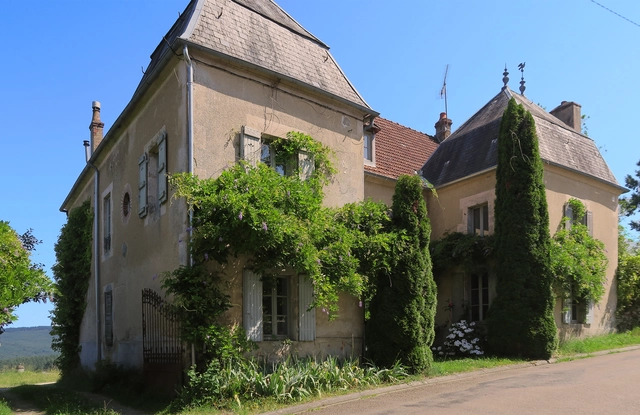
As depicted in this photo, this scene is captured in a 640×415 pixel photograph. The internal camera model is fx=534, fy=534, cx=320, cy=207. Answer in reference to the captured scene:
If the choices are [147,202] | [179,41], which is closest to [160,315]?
[147,202]

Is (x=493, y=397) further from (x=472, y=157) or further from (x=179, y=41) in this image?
(x=472, y=157)

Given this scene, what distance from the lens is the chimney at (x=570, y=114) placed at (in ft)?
60.2

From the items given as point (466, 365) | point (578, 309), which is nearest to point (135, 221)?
point (466, 365)

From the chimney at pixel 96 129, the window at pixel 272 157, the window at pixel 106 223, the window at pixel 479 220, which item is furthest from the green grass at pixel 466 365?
the chimney at pixel 96 129

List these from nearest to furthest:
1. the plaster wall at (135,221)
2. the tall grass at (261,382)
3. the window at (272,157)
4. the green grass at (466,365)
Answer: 1. the tall grass at (261,382)
2. the plaster wall at (135,221)
3. the window at (272,157)
4. the green grass at (466,365)

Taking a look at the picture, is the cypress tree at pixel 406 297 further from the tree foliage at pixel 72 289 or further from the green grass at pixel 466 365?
the tree foliage at pixel 72 289

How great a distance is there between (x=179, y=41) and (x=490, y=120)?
429 inches

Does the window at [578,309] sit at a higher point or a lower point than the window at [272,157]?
lower

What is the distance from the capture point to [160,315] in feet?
32.3

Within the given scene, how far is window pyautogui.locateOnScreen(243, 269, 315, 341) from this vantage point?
946cm

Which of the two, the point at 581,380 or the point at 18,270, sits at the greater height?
the point at 18,270

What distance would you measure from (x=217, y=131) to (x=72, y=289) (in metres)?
9.28

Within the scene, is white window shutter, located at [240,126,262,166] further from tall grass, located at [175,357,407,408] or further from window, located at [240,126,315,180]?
tall grass, located at [175,357,407,408]

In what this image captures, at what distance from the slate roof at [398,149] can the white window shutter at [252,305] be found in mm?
6567
